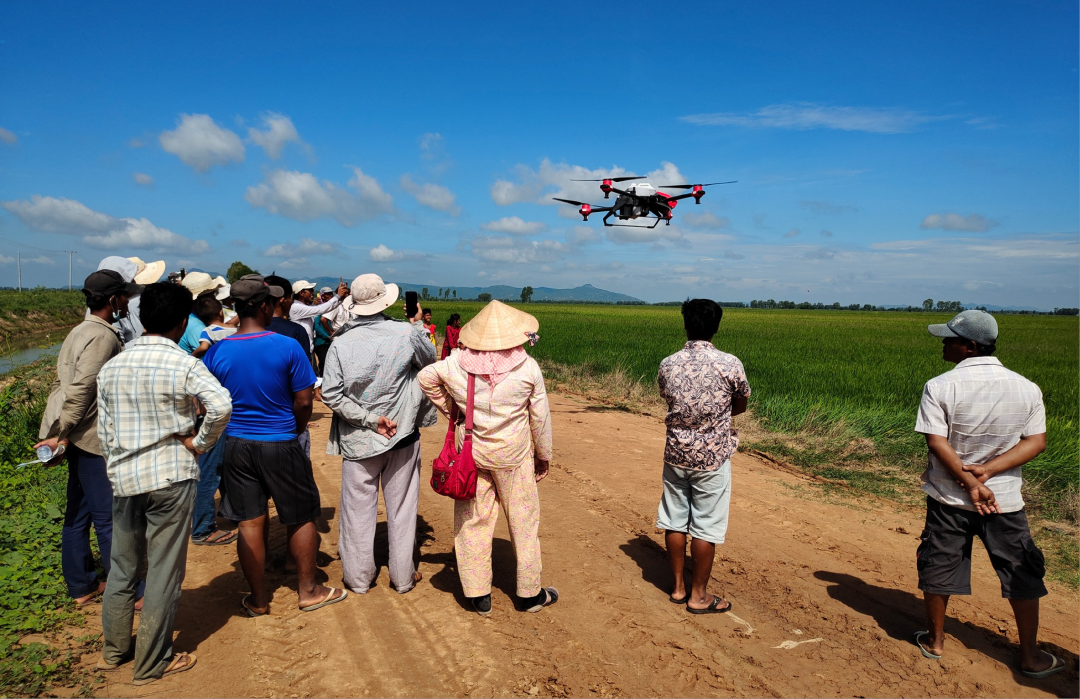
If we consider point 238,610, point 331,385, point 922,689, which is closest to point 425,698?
point 238,610

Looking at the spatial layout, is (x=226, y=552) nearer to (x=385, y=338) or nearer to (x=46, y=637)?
(x=46, y=637)

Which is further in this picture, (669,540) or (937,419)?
(669,540)

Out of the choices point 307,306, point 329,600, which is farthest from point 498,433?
point 307,306

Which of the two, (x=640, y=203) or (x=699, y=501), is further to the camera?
(x=640, y=203)

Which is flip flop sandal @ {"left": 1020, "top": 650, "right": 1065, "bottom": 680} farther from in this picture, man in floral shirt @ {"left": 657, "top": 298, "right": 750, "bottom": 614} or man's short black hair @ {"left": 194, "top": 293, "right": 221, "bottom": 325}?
man's short black hair @ {"left": 194, "top": 293, "right": 221, "bottom": 325}

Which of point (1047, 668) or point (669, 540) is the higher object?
point (669, 540)

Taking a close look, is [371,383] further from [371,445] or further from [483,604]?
[483,604]
